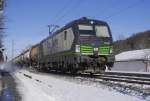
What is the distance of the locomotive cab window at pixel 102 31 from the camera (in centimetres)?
2464

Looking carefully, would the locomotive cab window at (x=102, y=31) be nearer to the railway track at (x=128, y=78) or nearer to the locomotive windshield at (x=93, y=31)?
the locomotive windshield at (x=93, y=31)

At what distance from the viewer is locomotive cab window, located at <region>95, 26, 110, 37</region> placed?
2464 centimetres

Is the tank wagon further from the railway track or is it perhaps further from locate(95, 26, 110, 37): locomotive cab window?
the railway track

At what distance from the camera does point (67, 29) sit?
1029 inches

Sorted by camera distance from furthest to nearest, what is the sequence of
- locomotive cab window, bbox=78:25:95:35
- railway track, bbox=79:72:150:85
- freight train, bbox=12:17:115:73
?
locomotive cab window, bbox=78:25:95:35
freight train, bbox=12:17:115:73
railway track, bbox=79:72:150:85

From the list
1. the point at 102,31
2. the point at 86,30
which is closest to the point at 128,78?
the point at 102,31

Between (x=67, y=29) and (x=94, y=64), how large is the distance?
3.99 metres

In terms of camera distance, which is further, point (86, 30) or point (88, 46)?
point (86, 30)

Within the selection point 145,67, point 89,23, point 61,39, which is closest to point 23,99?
point 89,23

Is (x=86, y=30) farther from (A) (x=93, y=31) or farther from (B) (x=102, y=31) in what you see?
(B) (x=102, y=31)

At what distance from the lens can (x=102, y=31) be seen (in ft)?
81.8

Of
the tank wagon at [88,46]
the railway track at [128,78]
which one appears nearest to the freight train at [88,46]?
the tank wagon at [88,46]

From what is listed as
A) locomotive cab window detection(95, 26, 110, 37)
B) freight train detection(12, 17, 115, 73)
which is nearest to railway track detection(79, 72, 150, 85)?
freight train detection(12, 17, 115, 73)

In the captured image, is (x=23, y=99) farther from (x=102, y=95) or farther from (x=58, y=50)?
(x=58, y=50)
